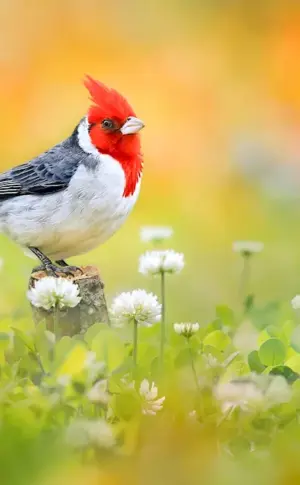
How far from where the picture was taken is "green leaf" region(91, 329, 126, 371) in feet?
2.89

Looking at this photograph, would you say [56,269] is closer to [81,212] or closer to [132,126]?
[81,212]

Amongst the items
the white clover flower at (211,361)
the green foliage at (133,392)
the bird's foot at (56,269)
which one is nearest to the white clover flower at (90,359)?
the green foliage at (133,392)

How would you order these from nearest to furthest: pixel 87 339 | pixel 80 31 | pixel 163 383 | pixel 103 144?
pixel 163 383, pixel 87 339, pixel 103 144, pixel 80 31

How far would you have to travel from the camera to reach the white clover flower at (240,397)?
0.81m

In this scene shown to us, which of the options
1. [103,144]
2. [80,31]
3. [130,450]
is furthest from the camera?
[80,31]

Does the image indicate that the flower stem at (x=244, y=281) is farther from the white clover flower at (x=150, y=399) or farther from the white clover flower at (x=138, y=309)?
the white clover flower at (x=150, y=399)

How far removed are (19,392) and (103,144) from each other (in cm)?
39

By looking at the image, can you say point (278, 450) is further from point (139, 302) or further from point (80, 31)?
point (80, 31)

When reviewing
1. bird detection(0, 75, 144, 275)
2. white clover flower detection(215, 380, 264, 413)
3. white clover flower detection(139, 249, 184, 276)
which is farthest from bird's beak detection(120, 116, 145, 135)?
white clover flower detection(215, 380, 264, 413)

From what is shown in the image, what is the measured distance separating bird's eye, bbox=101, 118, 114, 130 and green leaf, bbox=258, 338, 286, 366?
0.36m

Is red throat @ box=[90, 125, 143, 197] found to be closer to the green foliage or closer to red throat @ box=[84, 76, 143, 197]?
red throat @ box=[84, 76, 143, 197]

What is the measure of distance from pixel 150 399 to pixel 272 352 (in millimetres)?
182

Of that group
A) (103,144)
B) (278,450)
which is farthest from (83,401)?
(103,144)

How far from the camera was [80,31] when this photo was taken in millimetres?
1479
